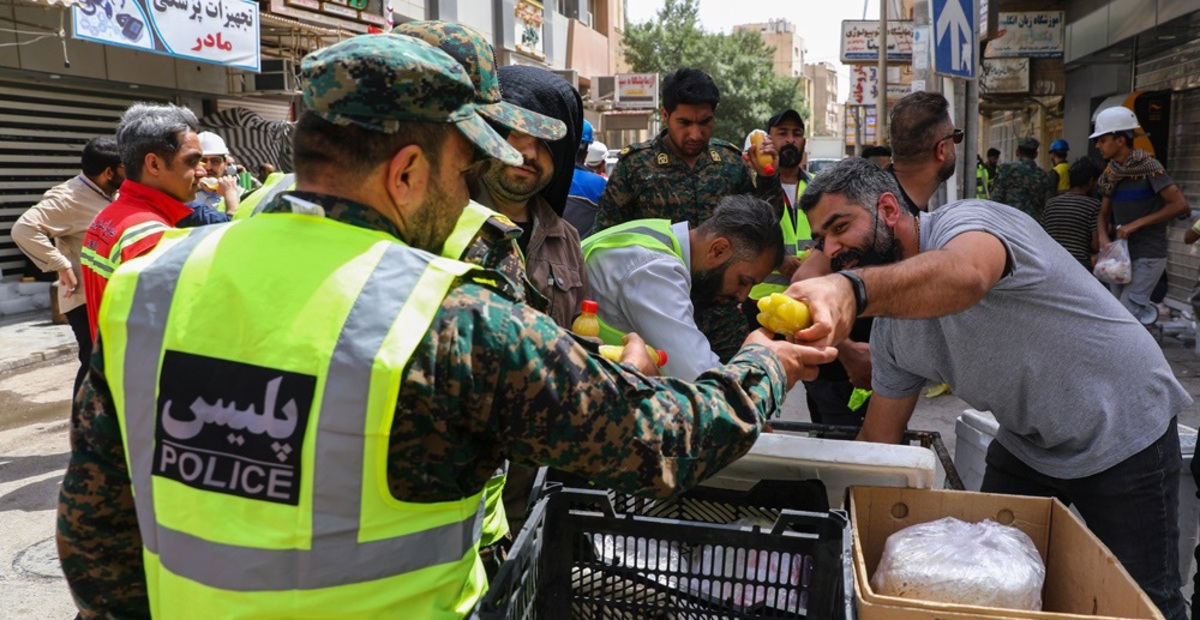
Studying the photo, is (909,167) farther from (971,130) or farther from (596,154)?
(596,154)

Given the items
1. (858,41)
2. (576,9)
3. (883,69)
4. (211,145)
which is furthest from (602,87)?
(211,145)

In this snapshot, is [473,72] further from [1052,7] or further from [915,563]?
[1052,7]

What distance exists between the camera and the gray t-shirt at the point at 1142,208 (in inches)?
324

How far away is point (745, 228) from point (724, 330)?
3.02 feet

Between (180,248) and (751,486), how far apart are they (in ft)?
4.15

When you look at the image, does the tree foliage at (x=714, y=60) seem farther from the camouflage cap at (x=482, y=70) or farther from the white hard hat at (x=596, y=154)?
the camouflage cap at (x=482, y=70)

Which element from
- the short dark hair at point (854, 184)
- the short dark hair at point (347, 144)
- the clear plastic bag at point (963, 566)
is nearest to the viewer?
the short dark hair at point (347, 144)

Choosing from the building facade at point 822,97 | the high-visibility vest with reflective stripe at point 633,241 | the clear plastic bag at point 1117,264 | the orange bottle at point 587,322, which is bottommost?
the clear plastic bag at point 1117,264

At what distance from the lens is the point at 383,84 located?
1.29 m

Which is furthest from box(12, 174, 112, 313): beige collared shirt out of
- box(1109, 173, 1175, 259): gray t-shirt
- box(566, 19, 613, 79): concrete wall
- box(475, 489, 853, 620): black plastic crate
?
box(566, 19, 613, 79): concrete wall

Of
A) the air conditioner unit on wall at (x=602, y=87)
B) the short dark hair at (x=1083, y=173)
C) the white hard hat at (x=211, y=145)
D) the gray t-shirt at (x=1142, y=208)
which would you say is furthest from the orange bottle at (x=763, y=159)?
the air conditioner unit on wall at (x=602, y=87)

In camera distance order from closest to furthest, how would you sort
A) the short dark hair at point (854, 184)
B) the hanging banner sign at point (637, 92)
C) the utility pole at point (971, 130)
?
the short dark hair at point (854, 184), the utility pole at point (971, 130), the hanging banner sign at point (637, 92)

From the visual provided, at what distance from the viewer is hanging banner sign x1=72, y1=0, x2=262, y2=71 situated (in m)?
9.80

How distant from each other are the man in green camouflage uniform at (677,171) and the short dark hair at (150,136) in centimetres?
197
